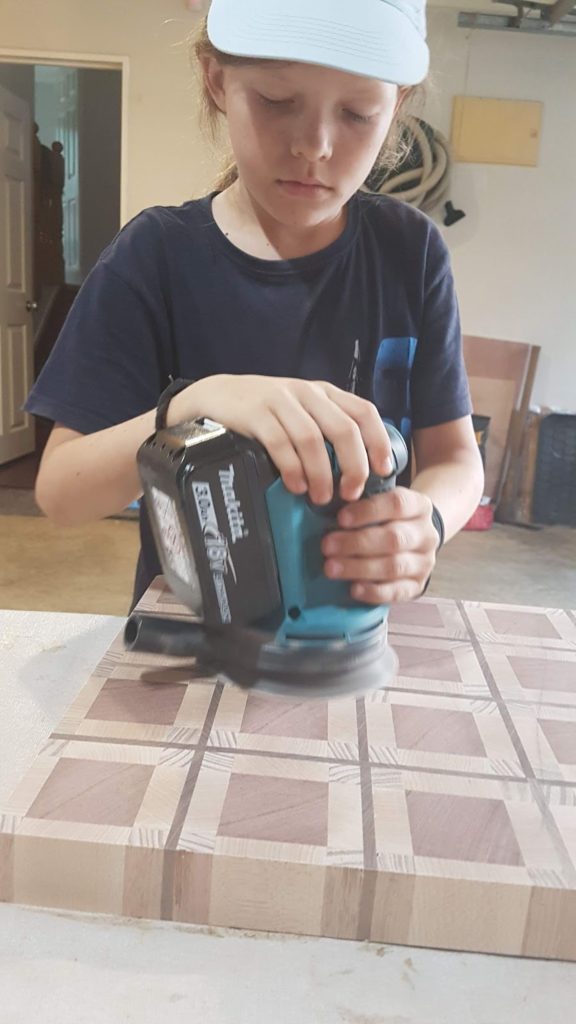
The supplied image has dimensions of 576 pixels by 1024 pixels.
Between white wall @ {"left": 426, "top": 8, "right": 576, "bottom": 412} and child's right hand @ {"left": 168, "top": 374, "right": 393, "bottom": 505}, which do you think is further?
white wall @ {"left": 426, "top": 8, "right": 576, "bottom": 412}

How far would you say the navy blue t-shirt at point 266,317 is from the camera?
3.08 ft

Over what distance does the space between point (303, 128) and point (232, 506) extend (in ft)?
1.16

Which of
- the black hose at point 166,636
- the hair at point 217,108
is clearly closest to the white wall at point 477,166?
the hair at point 217,108

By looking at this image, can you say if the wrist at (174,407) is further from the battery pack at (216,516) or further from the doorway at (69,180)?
the doorway at (69,180)

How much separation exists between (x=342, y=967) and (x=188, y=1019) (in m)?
0.11

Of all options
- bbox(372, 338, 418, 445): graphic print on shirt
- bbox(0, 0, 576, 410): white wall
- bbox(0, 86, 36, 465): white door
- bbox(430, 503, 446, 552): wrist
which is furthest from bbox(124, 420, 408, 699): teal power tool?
bbox(0, 86, 36, 465): white door

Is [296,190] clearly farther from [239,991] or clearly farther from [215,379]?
[239,991]

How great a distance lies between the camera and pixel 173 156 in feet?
12.5

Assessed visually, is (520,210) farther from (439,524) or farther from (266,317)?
(439,524)

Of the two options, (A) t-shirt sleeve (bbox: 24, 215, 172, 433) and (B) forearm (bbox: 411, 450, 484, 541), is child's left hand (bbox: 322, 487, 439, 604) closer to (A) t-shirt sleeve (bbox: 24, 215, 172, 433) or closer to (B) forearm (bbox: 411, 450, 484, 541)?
(B) forearm (bbox: 411, 450, 484, 541)

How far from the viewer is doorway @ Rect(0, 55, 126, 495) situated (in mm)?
6008

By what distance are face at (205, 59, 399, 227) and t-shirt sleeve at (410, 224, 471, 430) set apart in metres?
0.26

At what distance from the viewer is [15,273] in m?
4.52

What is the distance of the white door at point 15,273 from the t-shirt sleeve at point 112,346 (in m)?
3.71
